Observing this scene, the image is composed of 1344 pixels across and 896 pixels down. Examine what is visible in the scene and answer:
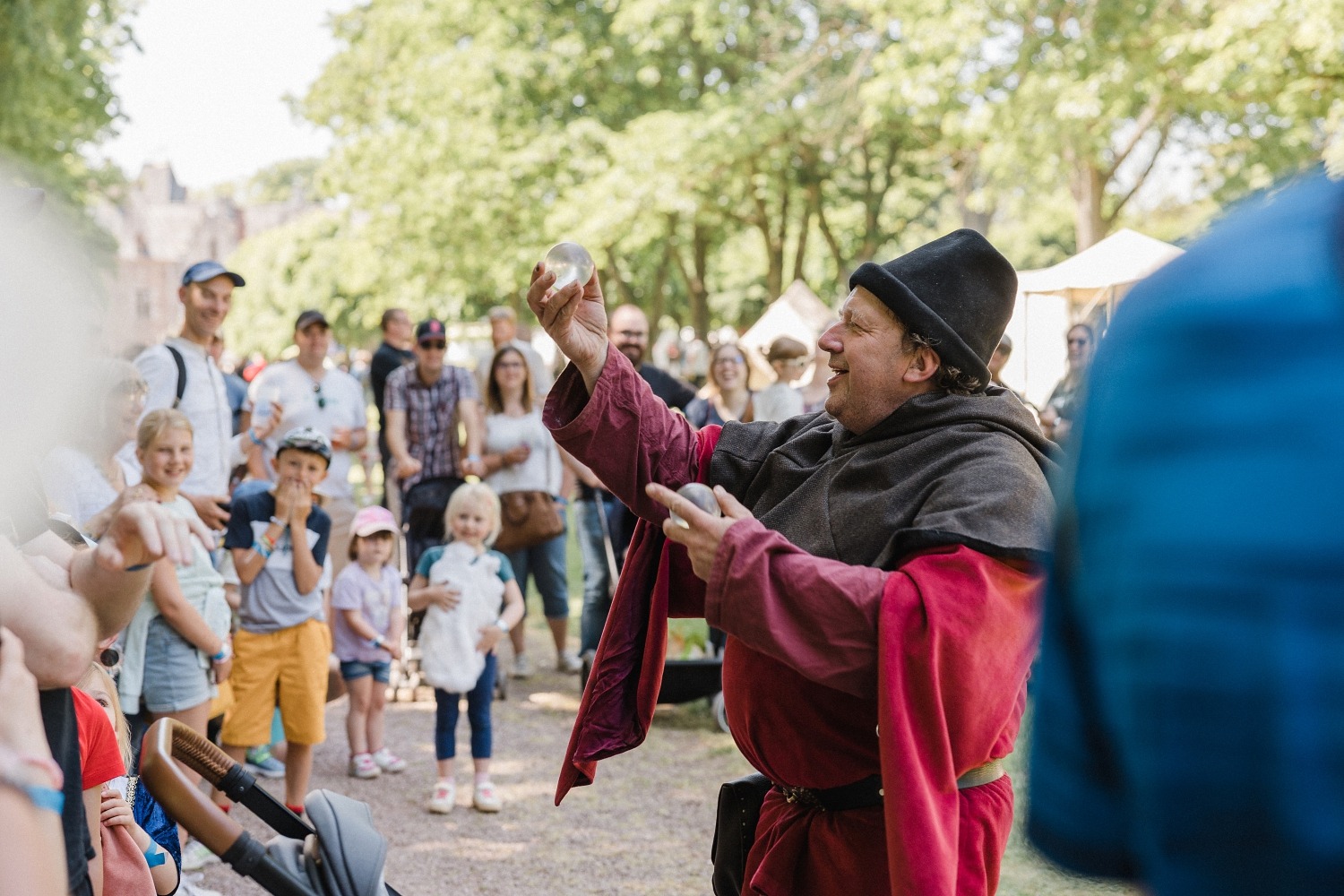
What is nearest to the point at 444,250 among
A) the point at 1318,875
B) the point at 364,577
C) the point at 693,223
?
the point at 693,223

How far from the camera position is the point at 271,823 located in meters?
2.51

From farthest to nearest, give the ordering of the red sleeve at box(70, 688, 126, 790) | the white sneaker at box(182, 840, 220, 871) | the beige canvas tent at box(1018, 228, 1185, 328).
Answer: the beige canvas tent at box(1018, 228, 1185, 328) → the white sneaker at box(182, 840, 220, 871) → the red sleeve at box(70, 688, 126, 790)

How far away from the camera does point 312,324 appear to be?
745cm

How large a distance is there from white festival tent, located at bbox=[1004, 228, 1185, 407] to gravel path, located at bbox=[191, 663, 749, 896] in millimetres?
4066

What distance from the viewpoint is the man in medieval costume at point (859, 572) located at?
2055mm

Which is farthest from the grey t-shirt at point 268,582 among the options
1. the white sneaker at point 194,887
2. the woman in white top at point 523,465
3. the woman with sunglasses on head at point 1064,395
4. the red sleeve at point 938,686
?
the woman with sunglasses on head at point 1064,395

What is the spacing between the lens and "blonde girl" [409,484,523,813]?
18.0ft

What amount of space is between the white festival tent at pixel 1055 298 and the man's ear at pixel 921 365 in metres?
Answer: 6.74

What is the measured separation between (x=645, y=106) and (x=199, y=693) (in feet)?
55.7

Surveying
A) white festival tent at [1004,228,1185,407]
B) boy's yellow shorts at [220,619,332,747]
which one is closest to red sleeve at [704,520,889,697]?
boy's yellow shorts at [220,619,332,747]

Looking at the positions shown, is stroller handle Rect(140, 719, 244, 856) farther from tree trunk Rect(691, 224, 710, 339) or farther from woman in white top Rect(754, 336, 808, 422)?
tree trunk Rect(691, 224, 710, 339)

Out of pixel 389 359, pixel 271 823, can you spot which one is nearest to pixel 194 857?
pixel 271 823

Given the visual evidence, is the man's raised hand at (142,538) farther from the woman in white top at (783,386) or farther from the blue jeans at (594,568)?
the woman in white top at (783,386)

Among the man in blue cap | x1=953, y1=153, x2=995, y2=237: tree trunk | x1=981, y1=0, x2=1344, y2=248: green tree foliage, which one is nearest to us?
the man in blue cap
